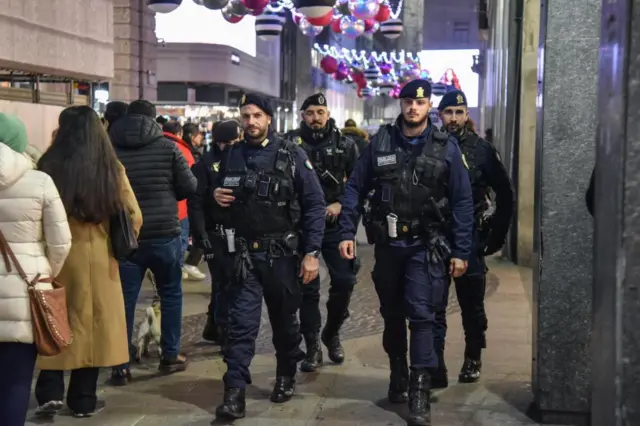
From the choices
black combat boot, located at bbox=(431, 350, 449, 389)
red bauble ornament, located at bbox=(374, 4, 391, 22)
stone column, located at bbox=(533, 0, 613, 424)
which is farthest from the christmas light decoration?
stone column, located at bbox=(533, 0, 613, 424)

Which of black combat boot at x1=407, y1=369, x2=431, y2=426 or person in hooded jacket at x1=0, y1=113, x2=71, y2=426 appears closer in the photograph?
person in hooded jacket at x1=0, y1=113, x2=71, y2=426

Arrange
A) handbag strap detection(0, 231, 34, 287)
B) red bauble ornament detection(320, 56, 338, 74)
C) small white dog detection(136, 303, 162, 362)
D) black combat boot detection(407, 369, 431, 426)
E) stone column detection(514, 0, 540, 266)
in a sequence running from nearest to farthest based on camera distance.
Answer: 1. handbag strap detection(0, 231, 34, 287)
2. black combat boot detection(407, 369, 431, 426)
3. small white dog detection(136, 303, 162, 362)
4. stone column detection(514, 0, 540, 266)
5. red bauble ornament detection(320, 56, 338, 74)

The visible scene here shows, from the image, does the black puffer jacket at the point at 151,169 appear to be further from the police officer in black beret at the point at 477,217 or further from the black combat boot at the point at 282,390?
the police officer in black beret at the point at 477,217

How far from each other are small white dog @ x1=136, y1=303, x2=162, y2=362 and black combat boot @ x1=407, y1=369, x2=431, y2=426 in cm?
240

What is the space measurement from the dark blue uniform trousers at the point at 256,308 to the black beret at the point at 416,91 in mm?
1214

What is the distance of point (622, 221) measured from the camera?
235 cm

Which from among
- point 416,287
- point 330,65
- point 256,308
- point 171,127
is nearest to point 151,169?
point 256,308

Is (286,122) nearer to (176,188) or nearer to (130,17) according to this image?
(130,17)

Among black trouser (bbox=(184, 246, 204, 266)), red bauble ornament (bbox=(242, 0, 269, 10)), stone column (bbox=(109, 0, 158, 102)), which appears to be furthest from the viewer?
stone column (bbox=(109, 0, 158, 102))

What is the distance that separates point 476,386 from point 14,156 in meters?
3.51

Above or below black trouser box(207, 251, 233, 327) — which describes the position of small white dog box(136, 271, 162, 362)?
below

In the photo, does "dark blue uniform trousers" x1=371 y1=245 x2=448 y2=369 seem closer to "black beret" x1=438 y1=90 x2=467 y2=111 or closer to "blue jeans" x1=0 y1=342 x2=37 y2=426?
"black beret" x1=438 y1=90 x2=467 y2=111

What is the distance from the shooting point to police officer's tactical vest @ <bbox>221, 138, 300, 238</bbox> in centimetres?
595

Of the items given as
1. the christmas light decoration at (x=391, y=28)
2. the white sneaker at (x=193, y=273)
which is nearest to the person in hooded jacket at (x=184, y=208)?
the white sneaker at (x=193, y=273)
